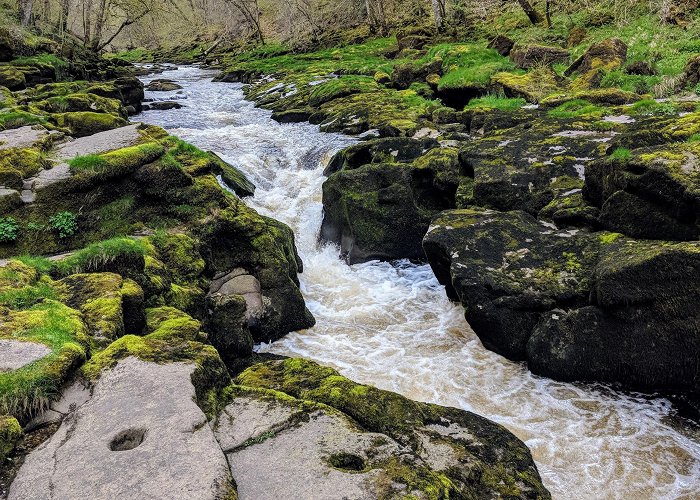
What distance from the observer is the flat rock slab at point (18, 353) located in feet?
15.2

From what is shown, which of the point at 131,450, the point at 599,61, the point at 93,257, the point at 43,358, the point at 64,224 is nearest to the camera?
the point at 131,450

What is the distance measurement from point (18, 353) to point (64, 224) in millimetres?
4235

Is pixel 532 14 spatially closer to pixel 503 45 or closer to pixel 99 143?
pixel 503 45

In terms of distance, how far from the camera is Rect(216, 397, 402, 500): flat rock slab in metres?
3.88

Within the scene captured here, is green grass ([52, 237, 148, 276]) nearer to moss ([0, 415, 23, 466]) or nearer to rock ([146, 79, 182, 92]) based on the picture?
moss ([0, 415, 23, 466])

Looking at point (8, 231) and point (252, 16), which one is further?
point (252, 16)

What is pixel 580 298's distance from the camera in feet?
24.2

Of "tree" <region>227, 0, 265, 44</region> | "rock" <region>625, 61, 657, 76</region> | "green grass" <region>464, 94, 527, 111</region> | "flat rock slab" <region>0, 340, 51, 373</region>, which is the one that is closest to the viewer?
"flat rock slab" <region>0, 340, 51, 373</region>

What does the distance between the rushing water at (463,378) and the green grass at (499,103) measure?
21.9 ft

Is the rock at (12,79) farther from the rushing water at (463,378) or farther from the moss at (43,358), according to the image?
the moss at (43,358)

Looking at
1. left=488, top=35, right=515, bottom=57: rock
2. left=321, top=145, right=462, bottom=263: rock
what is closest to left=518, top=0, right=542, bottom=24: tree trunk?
left=488, top=35, right=515, bottom=57: rock

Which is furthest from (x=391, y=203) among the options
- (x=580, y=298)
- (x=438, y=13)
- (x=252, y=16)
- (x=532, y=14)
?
(x=252, y=16)

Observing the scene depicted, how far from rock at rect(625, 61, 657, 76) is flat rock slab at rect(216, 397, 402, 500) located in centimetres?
1603

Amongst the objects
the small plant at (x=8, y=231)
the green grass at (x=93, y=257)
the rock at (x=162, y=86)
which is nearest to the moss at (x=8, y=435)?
the green grass at (x=93, y=257)
